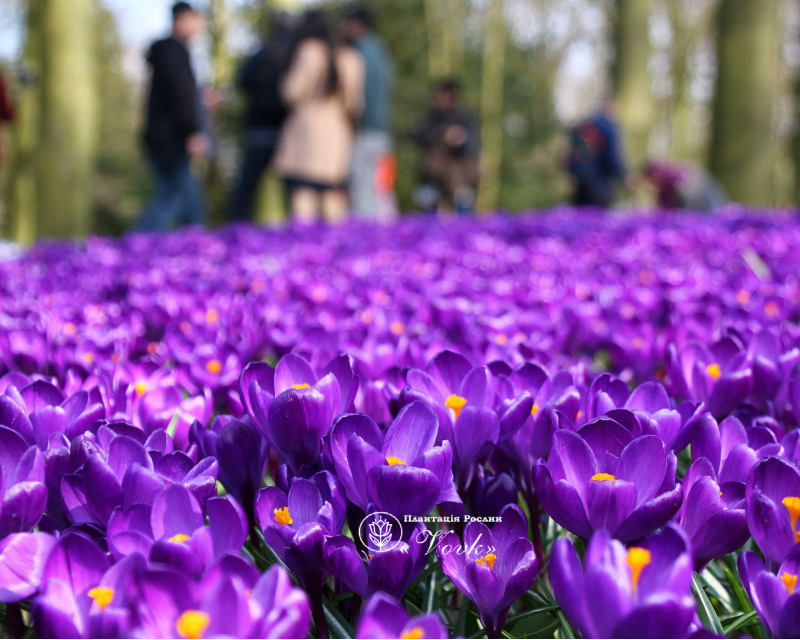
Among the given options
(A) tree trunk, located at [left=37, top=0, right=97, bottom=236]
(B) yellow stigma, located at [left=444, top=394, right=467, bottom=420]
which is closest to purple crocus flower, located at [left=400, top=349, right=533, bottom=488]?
(B) yellow stigma, located at [left=444, top=394, right=467, bottom=420]

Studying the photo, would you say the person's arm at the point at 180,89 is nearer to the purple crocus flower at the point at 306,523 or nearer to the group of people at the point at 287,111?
the group of people at the point at 287,111

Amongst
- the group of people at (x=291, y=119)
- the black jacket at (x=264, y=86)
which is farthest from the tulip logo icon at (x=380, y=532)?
the black jacket at (x=264, y=86)

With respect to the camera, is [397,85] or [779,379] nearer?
[779,379]

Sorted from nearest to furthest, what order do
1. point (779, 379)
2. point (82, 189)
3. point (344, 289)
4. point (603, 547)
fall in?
point (603, 547), point (779, 379), point (344, 289), point (82, 189)

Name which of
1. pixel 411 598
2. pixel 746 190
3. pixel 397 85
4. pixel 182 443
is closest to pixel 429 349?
pixel 182 443

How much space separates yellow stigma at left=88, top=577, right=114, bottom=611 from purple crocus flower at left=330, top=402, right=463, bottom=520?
0.31 metres

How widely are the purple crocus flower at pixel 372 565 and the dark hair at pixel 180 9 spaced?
27.3ft

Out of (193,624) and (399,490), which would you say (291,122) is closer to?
(399,490)

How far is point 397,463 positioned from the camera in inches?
39.6

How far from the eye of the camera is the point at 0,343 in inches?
72.4

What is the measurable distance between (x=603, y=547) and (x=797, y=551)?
10.9 inches

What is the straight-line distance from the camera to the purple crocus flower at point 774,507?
916 millimetres

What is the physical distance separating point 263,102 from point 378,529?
933 centimetres

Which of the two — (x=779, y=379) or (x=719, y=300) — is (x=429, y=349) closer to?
(x=779, y=379)
